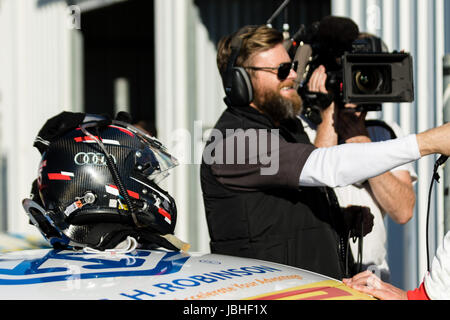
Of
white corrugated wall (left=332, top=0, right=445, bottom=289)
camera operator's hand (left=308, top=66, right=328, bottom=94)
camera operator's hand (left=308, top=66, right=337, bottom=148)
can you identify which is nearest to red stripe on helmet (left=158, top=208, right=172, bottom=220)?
camera operator's hand (left=308, top=66, right=337, bottom=148)

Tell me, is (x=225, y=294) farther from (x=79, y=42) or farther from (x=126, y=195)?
(x=79, y=42)

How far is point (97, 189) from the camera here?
229 cm

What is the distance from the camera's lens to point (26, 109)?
8750 mm

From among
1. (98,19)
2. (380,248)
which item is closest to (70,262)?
(380,248)

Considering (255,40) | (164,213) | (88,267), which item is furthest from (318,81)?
(88,267)

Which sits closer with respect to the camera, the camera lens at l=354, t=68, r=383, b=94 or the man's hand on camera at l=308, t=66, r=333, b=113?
the camera lens at l=354, t=68, r=383, b=94

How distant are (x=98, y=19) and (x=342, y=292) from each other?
8504 mm

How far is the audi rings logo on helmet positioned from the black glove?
41.2 inches

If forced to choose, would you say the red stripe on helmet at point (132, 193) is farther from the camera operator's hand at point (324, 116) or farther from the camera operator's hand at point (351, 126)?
the camera operator's hand at point (351, 126)

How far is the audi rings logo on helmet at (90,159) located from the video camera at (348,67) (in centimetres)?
93

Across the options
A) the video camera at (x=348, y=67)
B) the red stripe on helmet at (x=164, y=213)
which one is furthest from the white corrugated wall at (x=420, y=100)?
the red stripe on helmet at (x=164, y=213)

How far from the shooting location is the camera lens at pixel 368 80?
2.63 m

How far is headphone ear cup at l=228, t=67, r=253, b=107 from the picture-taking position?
8.80 ft

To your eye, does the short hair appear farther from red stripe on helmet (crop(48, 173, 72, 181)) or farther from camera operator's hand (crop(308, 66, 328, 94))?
red stripe on helmet (crop(48, 173, 72, 181))
